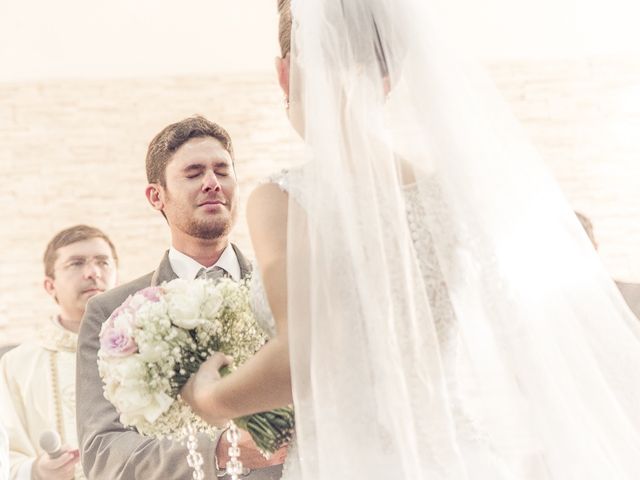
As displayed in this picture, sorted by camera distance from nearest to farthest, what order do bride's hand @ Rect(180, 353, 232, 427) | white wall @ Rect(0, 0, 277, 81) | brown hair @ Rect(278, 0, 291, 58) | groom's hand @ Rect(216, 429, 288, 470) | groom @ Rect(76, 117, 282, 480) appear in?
bride's hand @ Rect(180, 353, 232, 427) < brown hair @ Rect(278, 0, 291, 58) < groom's hand @ Rect(216, 429, 288, 470) < groom @ Rect(76, 117, 282, 480) < white wall @ Rect(0, 0, 277, 81)

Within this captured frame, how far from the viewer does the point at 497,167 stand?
2.42 metres

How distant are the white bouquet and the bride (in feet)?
0.23

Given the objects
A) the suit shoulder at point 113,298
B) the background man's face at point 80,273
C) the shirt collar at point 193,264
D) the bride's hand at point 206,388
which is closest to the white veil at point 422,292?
the bride's hand at point 206,388

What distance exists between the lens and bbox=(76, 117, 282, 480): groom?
3.20m

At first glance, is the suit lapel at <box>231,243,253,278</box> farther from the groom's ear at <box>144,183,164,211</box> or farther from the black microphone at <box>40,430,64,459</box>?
the black microphone at <box>40,430,64,459</box>

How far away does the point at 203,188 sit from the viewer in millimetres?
3328

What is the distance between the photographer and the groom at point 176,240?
320cm

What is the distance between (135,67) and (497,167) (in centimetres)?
760

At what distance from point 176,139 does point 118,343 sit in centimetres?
107

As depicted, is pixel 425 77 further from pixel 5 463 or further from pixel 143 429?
pixel 5 463

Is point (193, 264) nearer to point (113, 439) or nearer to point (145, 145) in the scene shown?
point (113, 439)

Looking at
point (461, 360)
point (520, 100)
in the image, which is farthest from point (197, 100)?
point (461, 360)

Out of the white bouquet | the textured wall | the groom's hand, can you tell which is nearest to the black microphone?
the groom's hand

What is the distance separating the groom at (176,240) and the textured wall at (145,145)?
5843mm
